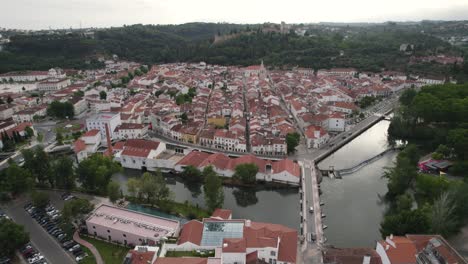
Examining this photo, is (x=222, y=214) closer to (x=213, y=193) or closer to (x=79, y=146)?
(x=213, y=193)

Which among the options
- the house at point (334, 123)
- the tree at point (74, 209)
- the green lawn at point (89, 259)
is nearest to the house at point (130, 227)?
the tree at point (74, 209)

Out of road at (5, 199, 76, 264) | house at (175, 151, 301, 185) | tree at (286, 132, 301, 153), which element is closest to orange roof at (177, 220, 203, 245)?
road at (5, 199, 76, 264)

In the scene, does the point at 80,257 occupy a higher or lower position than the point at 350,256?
lower

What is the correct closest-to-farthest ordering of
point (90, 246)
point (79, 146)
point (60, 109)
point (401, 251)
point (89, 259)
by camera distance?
point (401, 251)
point (89, 259)
point (90, 246)
point (79, 146)
point (60, 109)

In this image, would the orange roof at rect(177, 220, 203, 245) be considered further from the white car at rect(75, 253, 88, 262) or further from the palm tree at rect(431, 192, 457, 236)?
the palm tree at rect(431, 192, 457, 236)

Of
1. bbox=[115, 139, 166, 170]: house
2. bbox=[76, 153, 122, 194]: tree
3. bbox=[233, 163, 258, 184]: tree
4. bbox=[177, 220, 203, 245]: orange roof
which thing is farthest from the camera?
bbox=[115, 139, 166, 170]: house

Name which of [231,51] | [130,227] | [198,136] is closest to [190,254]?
[130,227]
